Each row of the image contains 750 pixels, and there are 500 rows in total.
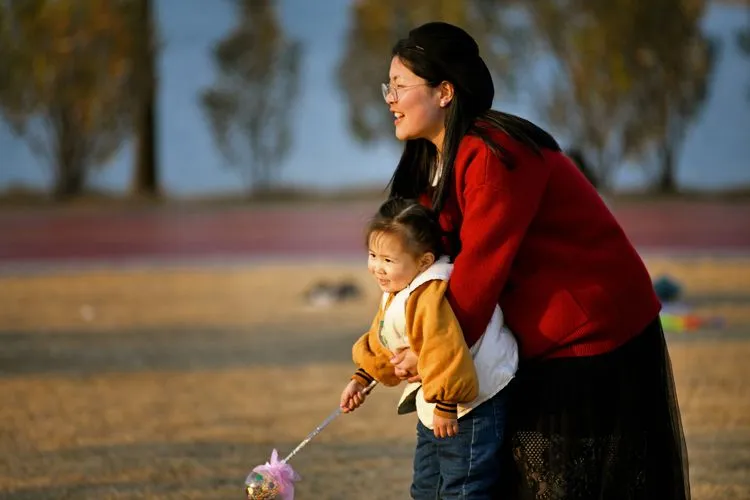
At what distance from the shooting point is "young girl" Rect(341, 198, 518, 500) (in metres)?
3.11

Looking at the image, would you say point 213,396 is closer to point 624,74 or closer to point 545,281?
point 545,281

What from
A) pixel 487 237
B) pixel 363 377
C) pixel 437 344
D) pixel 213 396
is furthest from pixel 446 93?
pixel 213 396

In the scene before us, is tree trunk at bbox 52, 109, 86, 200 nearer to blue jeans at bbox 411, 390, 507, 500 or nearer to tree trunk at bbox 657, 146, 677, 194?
tree trunk at bbox 657, 146, 677, 194

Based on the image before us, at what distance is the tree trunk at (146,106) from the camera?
2294 cm

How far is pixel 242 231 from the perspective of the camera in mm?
20656

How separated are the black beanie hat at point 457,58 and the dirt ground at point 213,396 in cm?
214

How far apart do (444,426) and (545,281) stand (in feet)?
1.38

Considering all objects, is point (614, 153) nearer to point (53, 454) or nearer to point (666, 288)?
point (666, 288)

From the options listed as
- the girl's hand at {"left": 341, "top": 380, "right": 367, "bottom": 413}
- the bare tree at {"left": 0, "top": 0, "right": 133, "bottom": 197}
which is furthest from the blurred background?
the girl's hand at {"left": 341, "top": 380, "right": 367, "bottom": 413}

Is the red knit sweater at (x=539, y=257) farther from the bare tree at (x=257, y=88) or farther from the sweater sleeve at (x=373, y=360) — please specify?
the bare tree at (x=257, y=88)

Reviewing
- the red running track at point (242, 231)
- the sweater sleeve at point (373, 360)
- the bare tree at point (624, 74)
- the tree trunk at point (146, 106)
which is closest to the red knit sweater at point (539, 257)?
the sweater sleeve at point (373, 360)

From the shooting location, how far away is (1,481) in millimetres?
5254

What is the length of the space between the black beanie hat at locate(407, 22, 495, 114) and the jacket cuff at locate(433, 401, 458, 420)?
0.72m

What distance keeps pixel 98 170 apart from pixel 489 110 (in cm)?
2087
